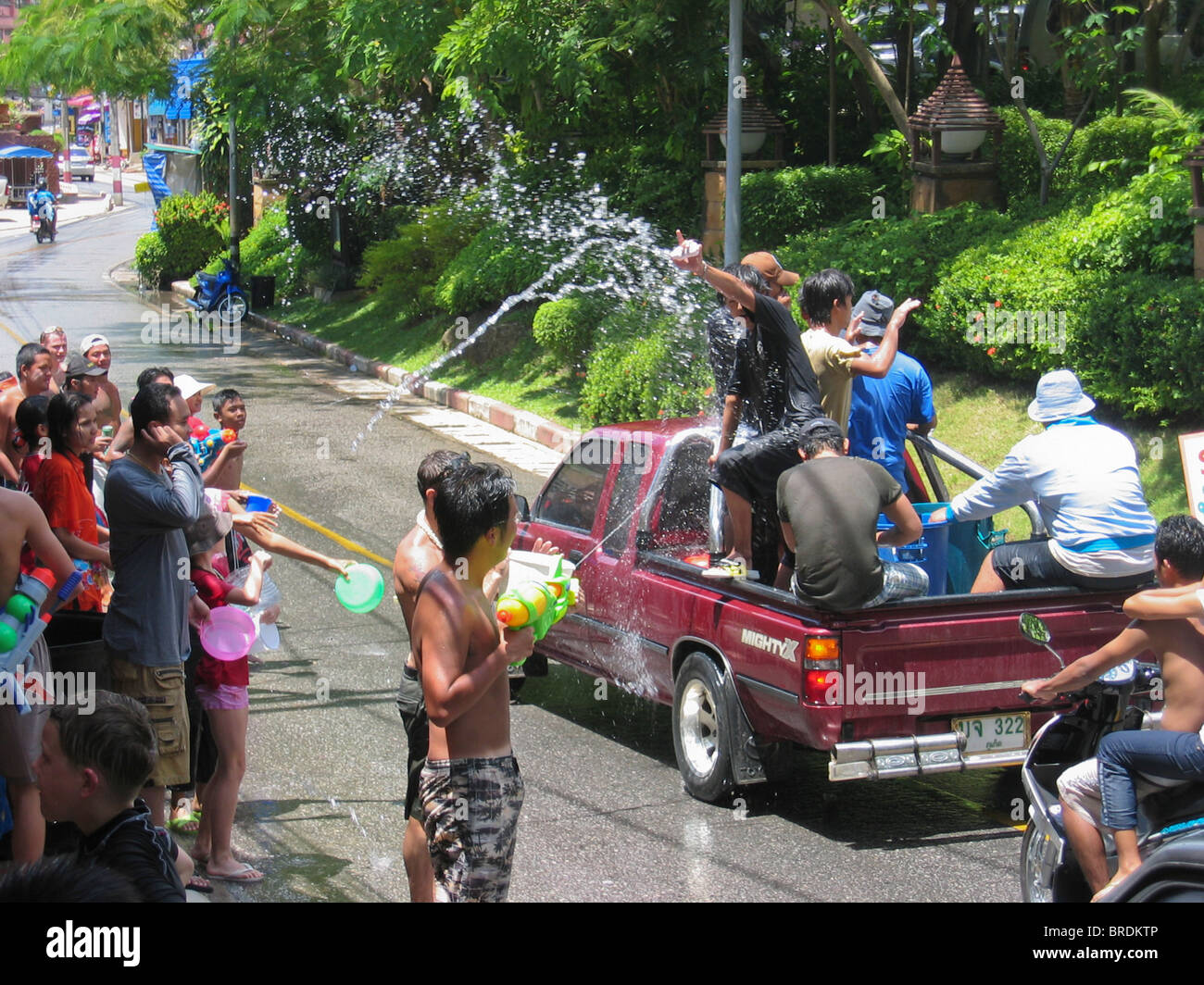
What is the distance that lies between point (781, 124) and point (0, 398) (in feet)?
43.1

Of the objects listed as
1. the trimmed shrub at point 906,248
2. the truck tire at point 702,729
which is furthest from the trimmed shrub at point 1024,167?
the truck tire at point 702,729

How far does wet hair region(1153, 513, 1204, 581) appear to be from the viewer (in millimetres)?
4926

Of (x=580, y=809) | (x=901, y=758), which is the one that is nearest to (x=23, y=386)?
(x=580, y=809)

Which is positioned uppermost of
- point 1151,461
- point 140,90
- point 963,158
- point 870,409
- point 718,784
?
point 140,90

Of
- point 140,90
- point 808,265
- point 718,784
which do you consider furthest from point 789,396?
point 140,90

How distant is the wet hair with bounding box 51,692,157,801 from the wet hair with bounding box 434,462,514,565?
1.05 metres

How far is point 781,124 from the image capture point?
62.5 feet

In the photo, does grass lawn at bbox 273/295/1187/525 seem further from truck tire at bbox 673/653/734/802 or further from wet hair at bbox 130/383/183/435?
wet hair at bbox 130/383/183/435

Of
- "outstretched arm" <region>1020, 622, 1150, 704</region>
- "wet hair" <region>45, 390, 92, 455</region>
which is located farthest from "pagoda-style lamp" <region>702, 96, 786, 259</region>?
"outstretched arm" <region>1020, 622, 1150, 704</region>

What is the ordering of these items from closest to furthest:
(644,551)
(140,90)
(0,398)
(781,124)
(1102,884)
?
(1102,884) → (644,551) → (0,398) → (781,124) → (140,90)

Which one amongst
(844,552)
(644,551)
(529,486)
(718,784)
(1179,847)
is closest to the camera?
(1179,847)

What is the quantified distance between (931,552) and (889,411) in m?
0.80

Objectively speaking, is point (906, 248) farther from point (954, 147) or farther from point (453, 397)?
point (453, 397)
